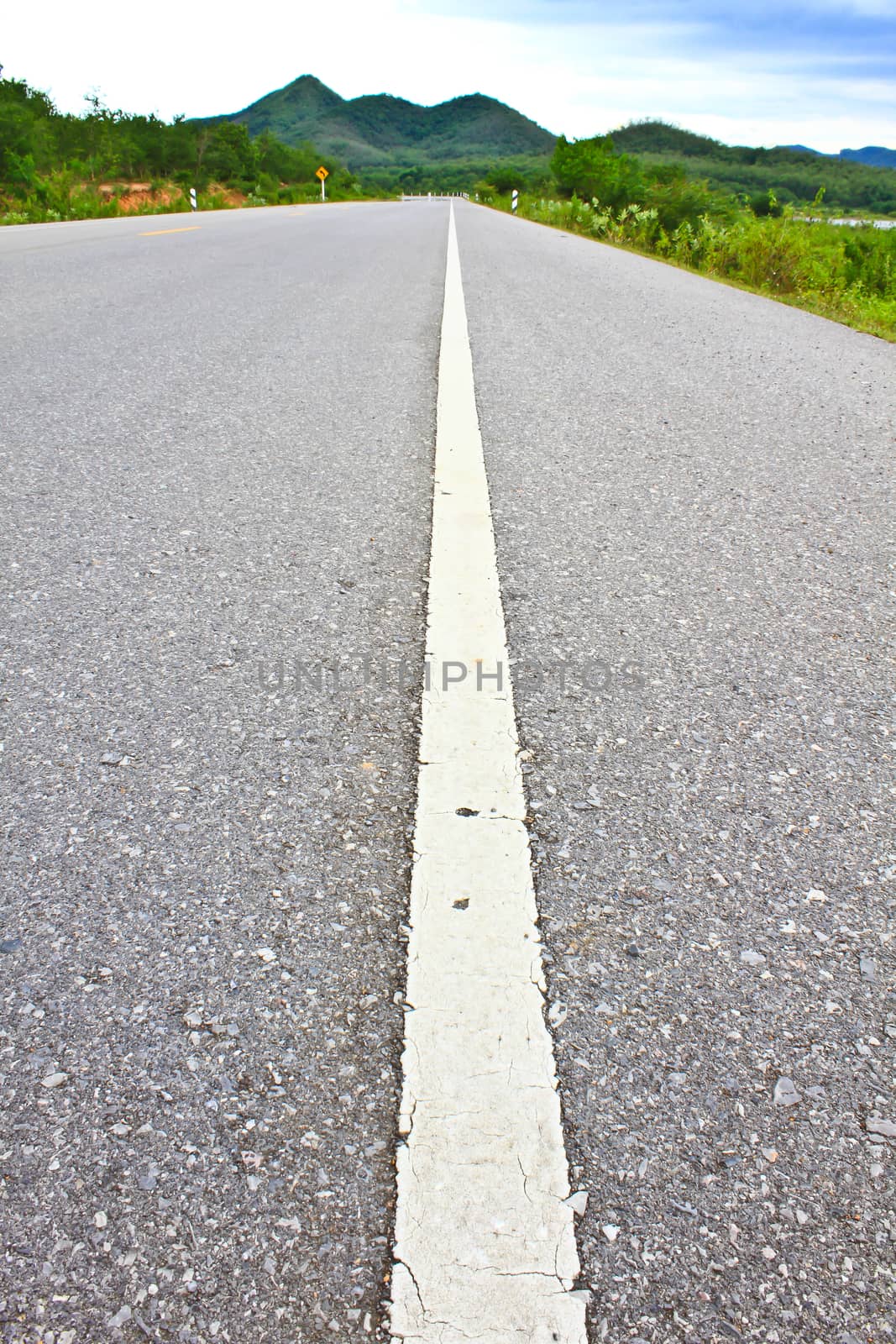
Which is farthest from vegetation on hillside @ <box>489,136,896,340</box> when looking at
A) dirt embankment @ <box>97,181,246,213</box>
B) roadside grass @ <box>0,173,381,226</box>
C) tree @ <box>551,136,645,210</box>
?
dirt embankment @ <box>97,181,246,213</box>

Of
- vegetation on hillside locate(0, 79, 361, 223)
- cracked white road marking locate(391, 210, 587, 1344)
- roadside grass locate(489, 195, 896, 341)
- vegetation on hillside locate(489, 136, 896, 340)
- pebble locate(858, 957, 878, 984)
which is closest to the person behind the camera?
cracked white road marking locate(391, 210, 587, 1344)

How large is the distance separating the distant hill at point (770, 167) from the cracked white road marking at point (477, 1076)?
66008 millimetres

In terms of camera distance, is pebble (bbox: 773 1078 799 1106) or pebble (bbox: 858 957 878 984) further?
pebble (bbox: 858 957 878 984)

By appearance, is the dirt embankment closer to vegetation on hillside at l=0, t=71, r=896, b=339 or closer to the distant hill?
vegetation on hillside at l=0, t=71, r=896, b=339

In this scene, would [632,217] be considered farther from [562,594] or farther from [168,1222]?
[168,1222]

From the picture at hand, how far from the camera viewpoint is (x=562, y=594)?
236 cm

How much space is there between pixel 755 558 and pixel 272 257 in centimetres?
964

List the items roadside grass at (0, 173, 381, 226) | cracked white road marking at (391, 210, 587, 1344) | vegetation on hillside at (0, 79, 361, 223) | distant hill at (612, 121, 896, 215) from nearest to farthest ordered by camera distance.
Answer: cracked white road marking at (391, 210, 587, 1344) → roadside grass at (0, 173, 381, 226) → vegetation on hillside at (0, 79, 361, 223) → distant hill at (612, 121, 896, 215)

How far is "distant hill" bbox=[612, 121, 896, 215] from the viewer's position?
254 ft

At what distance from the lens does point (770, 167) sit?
110 meters

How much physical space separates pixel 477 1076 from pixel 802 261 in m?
11.6

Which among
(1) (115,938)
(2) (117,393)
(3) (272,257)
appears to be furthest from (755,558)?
(3) (272,257)

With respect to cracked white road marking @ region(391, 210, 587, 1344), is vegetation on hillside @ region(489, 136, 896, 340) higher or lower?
higher

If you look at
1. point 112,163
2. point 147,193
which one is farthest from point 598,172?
Answer: point 112,163
